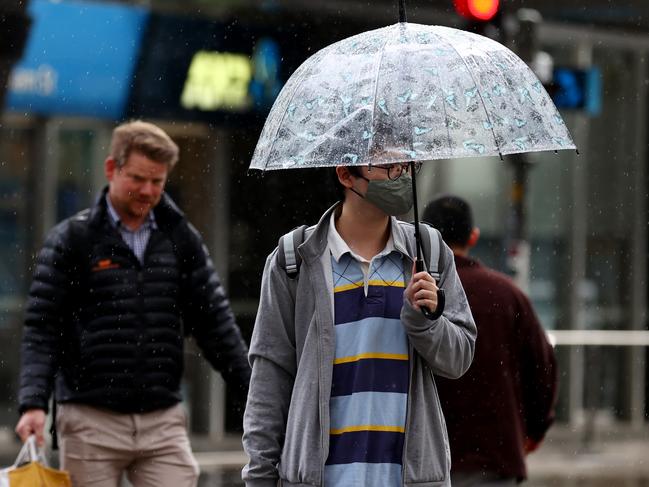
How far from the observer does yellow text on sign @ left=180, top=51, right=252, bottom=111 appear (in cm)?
1286

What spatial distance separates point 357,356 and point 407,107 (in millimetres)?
680

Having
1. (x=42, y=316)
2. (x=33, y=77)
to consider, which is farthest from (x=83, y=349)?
(x=33, y=77)

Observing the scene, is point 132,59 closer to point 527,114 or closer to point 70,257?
point 70,257

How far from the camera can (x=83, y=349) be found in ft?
18.9

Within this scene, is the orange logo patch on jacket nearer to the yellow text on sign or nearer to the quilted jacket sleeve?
the quilted jacket sleeve

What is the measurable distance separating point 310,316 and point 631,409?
1226 cm

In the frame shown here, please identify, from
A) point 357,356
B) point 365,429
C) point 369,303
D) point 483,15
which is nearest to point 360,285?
point 369,303

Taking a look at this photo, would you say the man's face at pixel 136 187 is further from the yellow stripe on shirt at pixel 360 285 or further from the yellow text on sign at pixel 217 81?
the yellow text on sign at pixel 217 81

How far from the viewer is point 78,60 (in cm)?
1261

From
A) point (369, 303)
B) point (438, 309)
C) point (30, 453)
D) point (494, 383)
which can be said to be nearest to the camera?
point (438, 309)

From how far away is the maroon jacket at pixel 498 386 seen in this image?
214 inches

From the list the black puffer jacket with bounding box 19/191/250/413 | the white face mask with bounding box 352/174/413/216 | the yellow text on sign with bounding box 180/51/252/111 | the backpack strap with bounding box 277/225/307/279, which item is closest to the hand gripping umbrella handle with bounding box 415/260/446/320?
the white face mask with bounding box 352/174/413/216

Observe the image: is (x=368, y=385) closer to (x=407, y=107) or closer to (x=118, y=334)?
(x=407, y=107)

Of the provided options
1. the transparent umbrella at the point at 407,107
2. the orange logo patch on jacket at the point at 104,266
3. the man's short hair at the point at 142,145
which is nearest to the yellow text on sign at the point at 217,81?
the man's short hair at the point at 142,145
